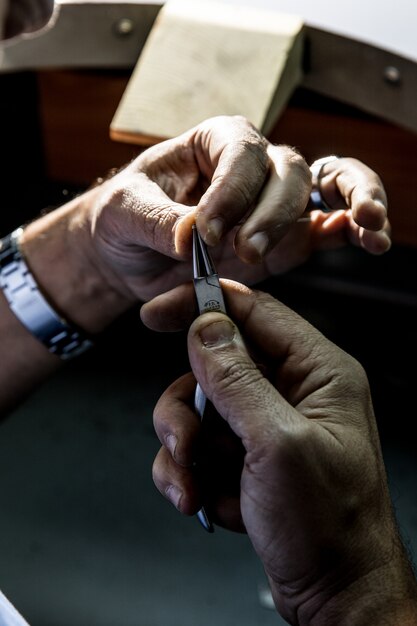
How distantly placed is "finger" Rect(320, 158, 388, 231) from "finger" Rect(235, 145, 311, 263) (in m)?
0.07

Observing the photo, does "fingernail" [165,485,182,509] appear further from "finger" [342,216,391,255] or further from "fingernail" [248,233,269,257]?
"finger" [342,216,391,255]

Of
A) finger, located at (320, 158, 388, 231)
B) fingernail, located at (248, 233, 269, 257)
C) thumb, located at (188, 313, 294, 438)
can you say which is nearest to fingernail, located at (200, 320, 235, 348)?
thumb, located at (188, 313, 294, 438)

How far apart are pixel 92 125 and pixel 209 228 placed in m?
0.70

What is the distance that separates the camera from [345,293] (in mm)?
1396

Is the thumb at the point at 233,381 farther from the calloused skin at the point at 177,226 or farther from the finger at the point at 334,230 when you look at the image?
the finger at the point at 334,230

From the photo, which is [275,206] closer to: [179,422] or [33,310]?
[179,422]

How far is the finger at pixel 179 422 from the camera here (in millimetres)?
705

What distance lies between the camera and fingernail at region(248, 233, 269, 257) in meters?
0.73

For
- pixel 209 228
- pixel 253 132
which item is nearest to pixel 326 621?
pixel 209 228

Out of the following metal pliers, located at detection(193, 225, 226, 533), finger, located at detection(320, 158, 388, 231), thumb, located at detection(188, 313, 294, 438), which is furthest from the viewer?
finger, located at detection(320, 158, 388, 231)

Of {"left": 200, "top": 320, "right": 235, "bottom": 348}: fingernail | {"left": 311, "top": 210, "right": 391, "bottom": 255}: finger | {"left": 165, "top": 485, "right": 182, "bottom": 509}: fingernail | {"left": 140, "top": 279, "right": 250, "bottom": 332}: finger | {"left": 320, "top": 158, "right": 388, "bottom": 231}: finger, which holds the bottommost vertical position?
{"left": 311, "top": 210, "right": 391, "bottom": 255}: finger

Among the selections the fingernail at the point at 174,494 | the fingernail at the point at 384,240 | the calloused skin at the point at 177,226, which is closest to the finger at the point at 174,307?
the calloused skin at the point at 177,226

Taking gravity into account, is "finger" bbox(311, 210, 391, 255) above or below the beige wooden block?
below

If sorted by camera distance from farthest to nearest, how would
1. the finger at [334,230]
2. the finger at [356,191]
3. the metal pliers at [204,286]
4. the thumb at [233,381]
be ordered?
the finger at [334,230] → the finger at [356,191] → the metal pliers at [204,286] → the thumb at [233,381]
